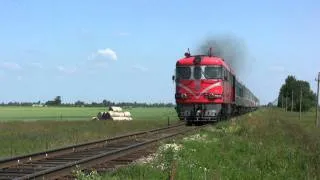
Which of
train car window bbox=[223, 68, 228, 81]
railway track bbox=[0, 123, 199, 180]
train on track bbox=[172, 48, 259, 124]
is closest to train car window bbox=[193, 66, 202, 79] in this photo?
train on track bbox=[172, 48, 259, 124]

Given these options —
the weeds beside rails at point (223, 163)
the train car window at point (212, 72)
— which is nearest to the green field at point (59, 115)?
the train car window at point (212, 72)

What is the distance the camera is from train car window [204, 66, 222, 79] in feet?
104

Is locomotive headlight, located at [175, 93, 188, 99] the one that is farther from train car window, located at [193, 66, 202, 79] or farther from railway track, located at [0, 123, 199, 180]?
railway track, located at [0, 123, 199, 180]

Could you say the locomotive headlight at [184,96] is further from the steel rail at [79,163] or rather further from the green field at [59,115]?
the green field at [59,115]

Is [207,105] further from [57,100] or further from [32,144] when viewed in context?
[57,100]

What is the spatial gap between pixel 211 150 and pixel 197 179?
6.50 m

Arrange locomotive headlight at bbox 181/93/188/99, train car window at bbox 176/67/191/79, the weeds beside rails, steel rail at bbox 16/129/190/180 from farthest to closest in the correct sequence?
train car window at bbox 176/67/191/79 → locomotive headlight at bbox 181/93/188/99 → the weeds beside rails → steel rail at bbox 16/129/190/180

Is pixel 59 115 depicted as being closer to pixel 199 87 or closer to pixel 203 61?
pixel 203 61

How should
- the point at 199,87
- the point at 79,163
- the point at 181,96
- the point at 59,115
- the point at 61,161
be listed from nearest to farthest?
the point at 79,163 < the point at 61,161 < the point at 199,87 < the point at 181,96 < the point at 59,115

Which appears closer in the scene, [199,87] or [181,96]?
[199,87]

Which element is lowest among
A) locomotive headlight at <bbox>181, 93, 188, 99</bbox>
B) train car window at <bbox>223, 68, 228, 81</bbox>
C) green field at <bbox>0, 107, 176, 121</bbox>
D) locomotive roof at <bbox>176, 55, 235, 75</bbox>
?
green field at <bbox>0, 107, 176, 121</bbox>

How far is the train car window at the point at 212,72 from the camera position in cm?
3173

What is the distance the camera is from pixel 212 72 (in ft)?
104

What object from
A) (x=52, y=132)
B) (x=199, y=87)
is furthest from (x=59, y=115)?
(x=199, y=87)
